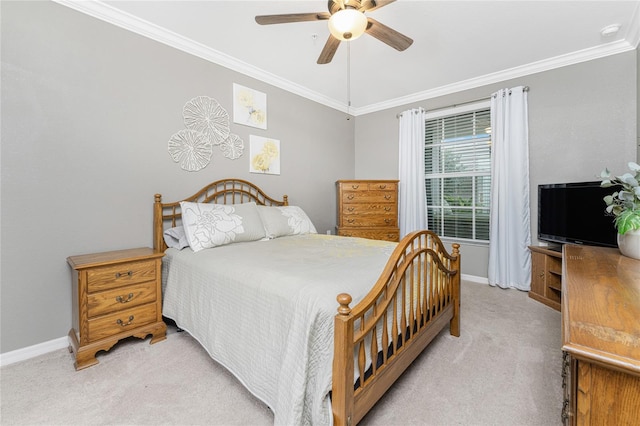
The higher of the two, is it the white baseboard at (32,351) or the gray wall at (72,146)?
the gray wall at (72,146)

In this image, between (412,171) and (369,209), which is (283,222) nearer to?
(369,209)

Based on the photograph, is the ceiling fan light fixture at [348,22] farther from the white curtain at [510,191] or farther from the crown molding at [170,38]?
the white curtain at [510,191]

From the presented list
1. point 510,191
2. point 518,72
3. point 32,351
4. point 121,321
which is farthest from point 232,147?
point 518,72

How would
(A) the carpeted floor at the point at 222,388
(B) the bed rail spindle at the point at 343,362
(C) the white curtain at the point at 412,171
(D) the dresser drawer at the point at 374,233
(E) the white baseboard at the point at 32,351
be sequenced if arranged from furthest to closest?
(C) the white curtain at the point at 412,171
(D) the dresser drawer at the point at 374,233
(E) the white baseboard at the point at 32,351
(A) the carpeted floor at the point at 222,388
(B) the bed rail spindle at the point at 343,362

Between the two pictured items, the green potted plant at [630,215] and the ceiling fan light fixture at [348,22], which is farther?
the ceiling fan light fixture at [348,22]

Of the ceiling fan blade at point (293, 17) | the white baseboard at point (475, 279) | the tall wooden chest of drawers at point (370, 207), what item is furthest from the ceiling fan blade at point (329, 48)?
the white baseboard at point (475, 279)

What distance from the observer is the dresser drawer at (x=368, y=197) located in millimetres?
3902

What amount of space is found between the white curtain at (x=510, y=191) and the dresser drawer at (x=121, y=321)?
3.73 m

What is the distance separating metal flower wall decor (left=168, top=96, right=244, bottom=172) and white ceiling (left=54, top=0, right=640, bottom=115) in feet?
1.74

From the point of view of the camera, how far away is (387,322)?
1.41m

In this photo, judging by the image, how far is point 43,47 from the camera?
1.94 metres

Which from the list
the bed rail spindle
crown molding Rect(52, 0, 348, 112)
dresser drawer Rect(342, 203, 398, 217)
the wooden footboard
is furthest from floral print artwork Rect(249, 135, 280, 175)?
the bed rail spindle

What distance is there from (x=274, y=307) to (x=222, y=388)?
2.32 feet

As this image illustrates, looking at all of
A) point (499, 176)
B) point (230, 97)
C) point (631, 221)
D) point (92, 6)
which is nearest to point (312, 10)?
point (230, 97)
